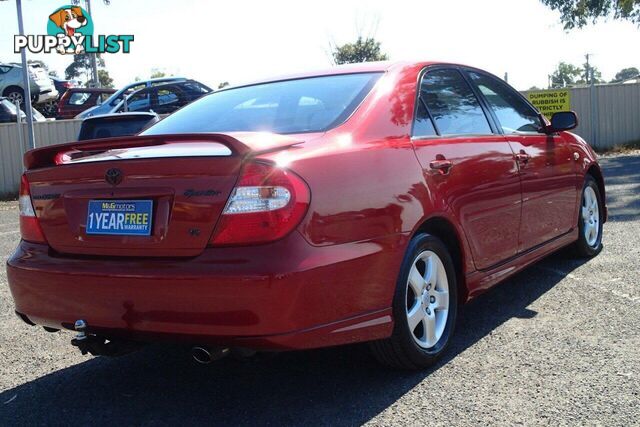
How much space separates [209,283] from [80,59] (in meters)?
81.6

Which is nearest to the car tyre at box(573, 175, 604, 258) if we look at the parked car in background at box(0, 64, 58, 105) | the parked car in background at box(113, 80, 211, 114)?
the parked car in background at box(113, 80, 211, 114)

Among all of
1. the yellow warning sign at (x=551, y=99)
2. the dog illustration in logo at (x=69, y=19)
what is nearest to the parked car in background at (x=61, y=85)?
the dog illustration in logo at (x=69, y=19)

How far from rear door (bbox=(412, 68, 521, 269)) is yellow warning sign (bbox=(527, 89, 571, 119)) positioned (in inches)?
572

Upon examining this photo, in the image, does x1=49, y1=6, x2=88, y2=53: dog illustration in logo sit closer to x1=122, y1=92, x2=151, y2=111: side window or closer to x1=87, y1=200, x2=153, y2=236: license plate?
x1=122, y1=92, x2=151, y2=111: side window

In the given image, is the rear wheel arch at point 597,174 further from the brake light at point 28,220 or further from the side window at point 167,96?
the side window at point 167,96

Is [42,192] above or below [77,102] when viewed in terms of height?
below

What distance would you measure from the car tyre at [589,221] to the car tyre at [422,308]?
2279 mm

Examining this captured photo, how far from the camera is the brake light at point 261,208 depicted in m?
2.64

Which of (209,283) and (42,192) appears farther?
(42,192)

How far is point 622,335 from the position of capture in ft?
12.2

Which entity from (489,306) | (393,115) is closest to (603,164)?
(489,306)

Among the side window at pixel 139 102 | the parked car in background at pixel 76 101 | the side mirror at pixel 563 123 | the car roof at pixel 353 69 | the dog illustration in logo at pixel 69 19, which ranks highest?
the dog illustration in logo at pixel 69 19

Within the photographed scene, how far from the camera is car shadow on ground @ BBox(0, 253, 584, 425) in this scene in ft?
9.75

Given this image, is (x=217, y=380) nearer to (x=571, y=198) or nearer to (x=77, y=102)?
(x=571, y=198)
